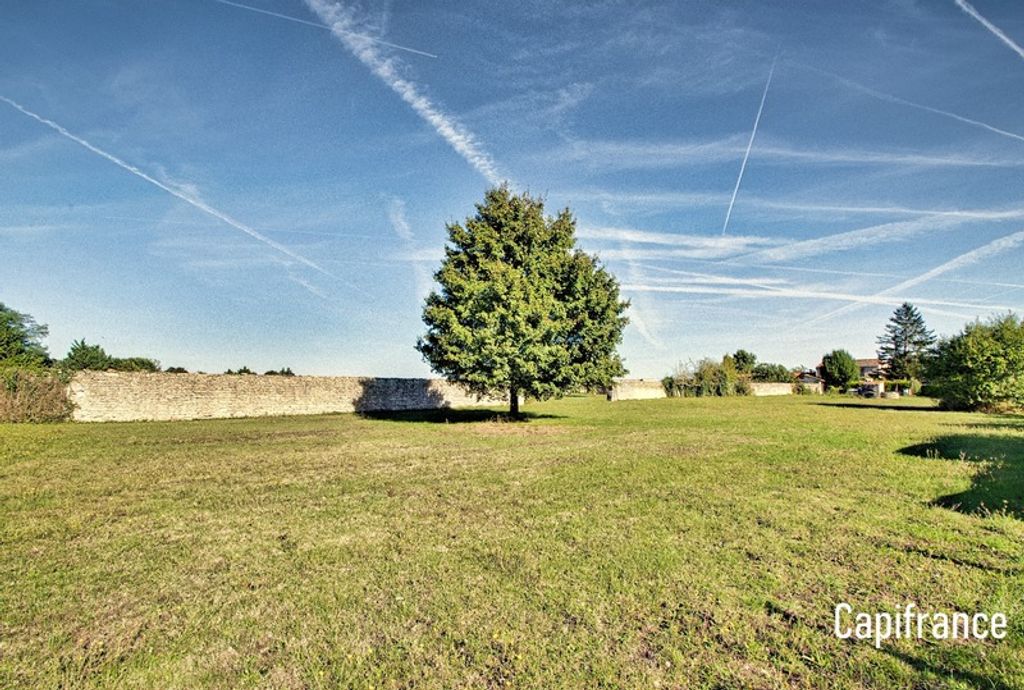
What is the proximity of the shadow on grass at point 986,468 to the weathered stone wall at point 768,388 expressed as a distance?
56425mm

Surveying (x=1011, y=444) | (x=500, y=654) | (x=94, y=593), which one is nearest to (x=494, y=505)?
(x=500, y=654)

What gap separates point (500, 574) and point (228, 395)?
29.8 m

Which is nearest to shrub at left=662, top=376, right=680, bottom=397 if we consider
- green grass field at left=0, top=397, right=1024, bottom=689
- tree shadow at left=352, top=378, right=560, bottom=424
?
tree shadow at left=352, top=378, right=560, bottom=424

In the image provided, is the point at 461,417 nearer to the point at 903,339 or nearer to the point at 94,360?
the point at 94,360

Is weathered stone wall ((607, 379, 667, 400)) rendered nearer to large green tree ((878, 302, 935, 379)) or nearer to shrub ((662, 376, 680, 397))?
shrub ((662, 376, 680, 397))

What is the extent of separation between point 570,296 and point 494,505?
53.6 feet

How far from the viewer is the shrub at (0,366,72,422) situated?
22.1 m

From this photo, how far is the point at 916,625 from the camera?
3754mm

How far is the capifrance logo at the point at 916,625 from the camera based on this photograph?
3.59m

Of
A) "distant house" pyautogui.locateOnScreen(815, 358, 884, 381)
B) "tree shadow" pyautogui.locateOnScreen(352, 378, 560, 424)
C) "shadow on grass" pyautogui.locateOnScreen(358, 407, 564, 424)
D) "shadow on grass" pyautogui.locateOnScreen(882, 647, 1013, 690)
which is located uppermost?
"distant house" pyautogui.locateOnScreen(815, 358, 884, 381)

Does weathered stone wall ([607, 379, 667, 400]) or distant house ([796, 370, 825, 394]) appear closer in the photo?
weathered stone wall ([607, 379, 667, 400])

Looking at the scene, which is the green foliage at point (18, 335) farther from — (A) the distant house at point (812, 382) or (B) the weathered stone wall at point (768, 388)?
(A) the distant house at point (812, 382)

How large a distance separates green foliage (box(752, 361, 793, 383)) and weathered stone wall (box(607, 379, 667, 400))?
46.8 m

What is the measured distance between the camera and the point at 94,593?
174 inches
